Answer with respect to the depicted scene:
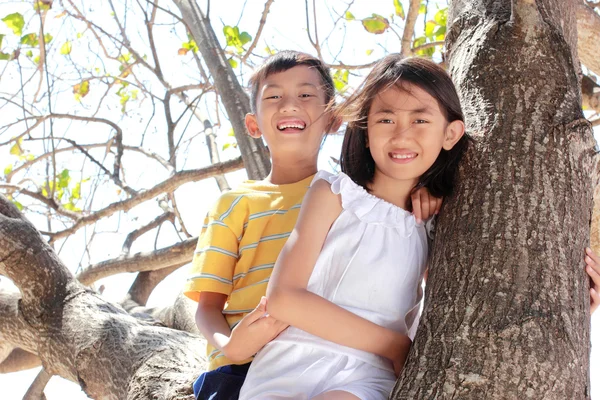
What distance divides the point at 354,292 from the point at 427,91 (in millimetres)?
470

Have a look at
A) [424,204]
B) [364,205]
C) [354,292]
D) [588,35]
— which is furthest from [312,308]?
[588,35]

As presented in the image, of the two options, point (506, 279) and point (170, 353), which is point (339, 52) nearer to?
point (170, 353)

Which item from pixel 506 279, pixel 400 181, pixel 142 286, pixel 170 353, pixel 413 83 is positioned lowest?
pixel 142 286

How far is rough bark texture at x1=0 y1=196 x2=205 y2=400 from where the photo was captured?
1.99 meters

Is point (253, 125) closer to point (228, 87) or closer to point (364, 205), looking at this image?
point (364, 205)

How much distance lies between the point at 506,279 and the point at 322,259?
396mm

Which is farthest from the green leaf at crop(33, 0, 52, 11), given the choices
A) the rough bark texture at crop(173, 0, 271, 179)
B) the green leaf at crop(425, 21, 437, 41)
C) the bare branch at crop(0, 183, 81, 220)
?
the green leaf at crop(425, 21, 437, 41)

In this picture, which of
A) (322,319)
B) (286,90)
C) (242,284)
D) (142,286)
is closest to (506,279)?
(322,319)

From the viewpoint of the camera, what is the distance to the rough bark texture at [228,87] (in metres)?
2.65

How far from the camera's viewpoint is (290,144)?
1.92m

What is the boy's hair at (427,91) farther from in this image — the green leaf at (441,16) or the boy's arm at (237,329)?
the green leaf at (441,16)

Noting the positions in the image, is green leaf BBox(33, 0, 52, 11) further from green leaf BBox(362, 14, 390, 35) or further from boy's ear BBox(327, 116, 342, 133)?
boy's ear BBox(327, 116, 342, 133)

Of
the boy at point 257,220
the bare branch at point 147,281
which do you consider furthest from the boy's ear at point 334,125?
the bare branch at point 147,281

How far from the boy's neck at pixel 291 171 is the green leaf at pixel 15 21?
2804 millimetres
